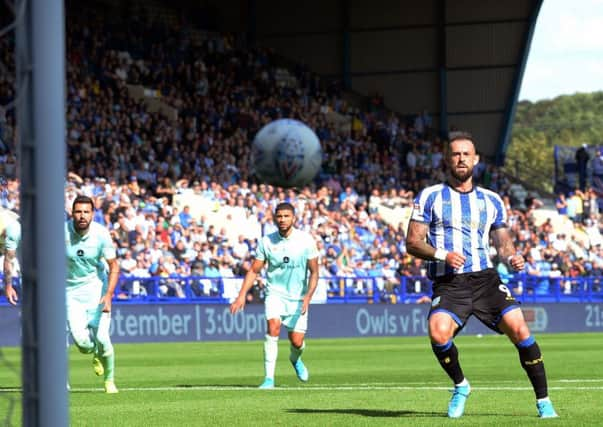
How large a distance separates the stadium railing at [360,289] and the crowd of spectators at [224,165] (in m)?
0.06

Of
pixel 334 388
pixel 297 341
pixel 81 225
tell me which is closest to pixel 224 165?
pixel 297 341

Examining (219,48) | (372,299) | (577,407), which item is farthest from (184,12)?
(577,407)

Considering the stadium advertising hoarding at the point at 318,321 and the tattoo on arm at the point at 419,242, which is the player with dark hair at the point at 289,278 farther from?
the stadium advertising hoarding at the point at 318,321

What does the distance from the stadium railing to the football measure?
316cm

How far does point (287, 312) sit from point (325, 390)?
158 cm

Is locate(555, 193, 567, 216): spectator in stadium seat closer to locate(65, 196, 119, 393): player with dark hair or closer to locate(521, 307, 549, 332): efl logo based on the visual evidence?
locate(521, 307, 549, 332): efl logo

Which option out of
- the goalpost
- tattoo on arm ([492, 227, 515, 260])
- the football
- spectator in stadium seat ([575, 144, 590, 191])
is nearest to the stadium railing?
the football

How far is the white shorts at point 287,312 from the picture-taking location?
50.6 feet

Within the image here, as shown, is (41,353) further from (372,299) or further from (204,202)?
(204,202)

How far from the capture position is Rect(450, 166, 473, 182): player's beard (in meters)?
9.98

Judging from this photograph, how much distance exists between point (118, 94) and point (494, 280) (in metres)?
30.1

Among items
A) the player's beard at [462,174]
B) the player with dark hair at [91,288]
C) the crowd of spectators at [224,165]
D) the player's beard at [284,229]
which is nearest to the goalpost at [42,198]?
the player's beard at [462,174]

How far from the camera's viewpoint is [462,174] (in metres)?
10.0

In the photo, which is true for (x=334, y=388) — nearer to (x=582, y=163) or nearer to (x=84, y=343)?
(x=84, y=343)
